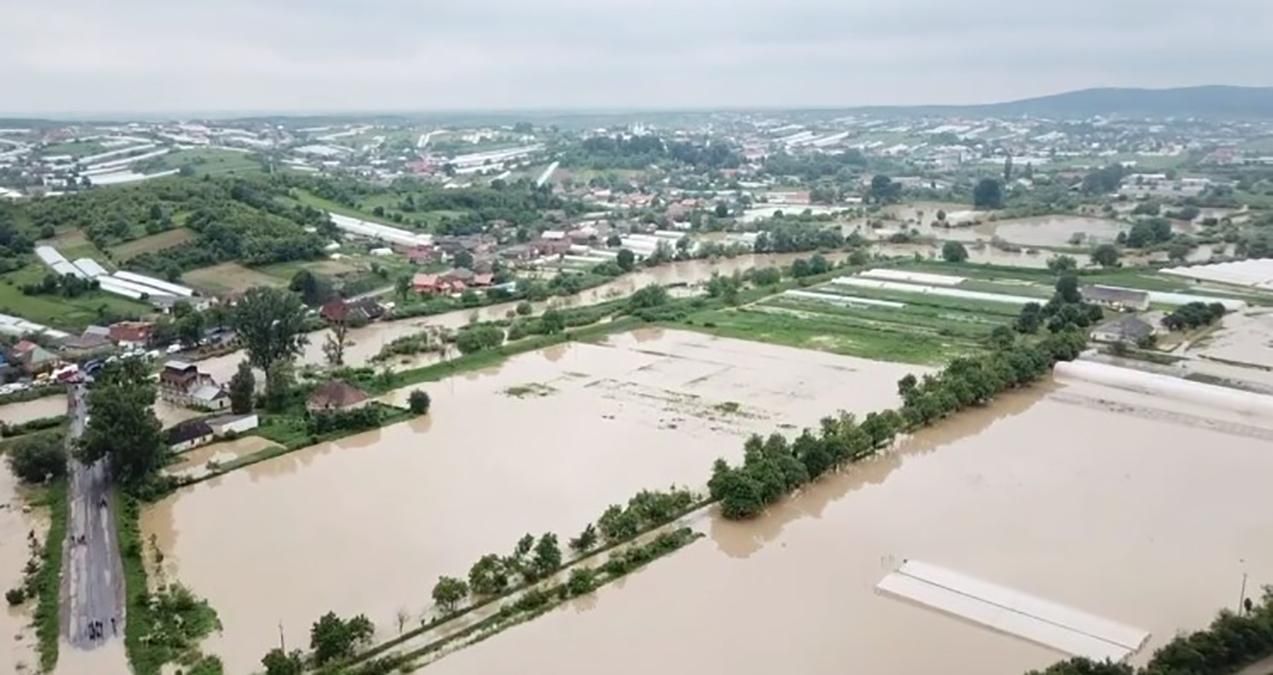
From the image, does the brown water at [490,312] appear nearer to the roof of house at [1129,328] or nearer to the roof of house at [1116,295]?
the roof of house at [1116,295]

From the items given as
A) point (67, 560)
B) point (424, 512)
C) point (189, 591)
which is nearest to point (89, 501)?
point (67, 560)

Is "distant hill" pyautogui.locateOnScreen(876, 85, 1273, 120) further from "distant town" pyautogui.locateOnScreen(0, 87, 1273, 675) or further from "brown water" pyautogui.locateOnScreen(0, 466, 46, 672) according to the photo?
"brown water" pyautogui.locateOnScreen(0, 466, 46, 672)

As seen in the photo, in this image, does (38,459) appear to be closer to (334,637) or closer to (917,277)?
(334,637)

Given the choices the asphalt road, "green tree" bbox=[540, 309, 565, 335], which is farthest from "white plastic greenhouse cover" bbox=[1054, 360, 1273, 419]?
the asphalt road

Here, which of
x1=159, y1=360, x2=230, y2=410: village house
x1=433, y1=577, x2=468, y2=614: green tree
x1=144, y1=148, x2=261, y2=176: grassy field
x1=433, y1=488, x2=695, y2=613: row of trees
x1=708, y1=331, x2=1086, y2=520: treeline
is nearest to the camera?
x1=433, y1=577, x2=468, y2=614: green tree

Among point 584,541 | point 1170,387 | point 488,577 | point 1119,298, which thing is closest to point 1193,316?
point 1119,298

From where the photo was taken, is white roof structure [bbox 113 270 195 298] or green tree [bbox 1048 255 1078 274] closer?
white roof structure [bbox 113 270 195 298]

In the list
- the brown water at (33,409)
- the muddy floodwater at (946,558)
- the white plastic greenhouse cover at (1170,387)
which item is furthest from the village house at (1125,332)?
the brown water at (33,409)
